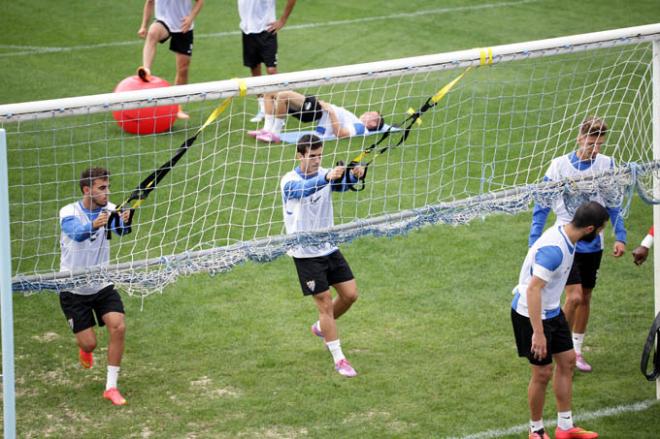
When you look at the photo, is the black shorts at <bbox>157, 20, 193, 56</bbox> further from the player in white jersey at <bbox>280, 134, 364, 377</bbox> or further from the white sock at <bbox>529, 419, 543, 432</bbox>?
the white sock at <bbox>529, 419, 543, 432</bbox>

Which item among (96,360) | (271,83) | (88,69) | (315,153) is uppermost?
(271,83)

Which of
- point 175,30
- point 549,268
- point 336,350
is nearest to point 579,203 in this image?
point 549,268

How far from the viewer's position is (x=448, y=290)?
33.2ft

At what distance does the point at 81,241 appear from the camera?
25.5 ft

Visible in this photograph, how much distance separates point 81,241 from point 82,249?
23 cm

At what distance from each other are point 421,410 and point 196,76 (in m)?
9.02

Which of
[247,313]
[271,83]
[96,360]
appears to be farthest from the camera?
[247,313]

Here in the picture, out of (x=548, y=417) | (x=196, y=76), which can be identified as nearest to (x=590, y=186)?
(x=548, y=417)

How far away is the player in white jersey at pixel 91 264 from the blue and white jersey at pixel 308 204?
4.50 ft

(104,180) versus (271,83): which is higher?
(271,83)

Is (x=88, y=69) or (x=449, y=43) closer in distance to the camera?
(x=88, y=69)

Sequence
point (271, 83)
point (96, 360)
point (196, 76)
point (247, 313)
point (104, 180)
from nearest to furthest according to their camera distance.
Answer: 1. point (271, 83)
2. point (104, 180)
3. point (96, 360)
4. point (247, 313)
5. point (196, 76)

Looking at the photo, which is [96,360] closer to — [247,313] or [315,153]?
[247,313]

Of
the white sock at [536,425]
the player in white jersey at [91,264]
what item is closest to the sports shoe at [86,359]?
the player in white jersey at [91,264]
